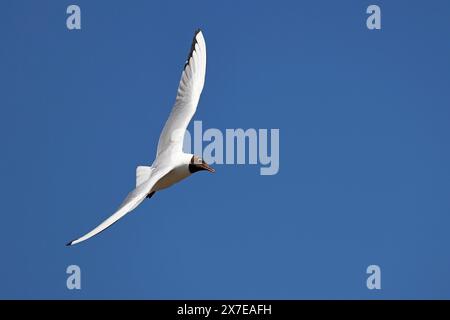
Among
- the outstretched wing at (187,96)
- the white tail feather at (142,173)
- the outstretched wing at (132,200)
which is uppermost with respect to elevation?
the outstretched wing at (187,96)

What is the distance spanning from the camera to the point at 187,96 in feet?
32.4

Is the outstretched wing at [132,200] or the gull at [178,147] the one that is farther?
the gull at [178,147]

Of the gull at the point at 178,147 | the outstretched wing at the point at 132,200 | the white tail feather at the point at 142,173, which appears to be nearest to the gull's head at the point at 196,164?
the gull at the point at 178,147

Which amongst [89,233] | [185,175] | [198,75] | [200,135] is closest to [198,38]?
[198,75]

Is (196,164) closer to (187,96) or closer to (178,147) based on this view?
(178,147)

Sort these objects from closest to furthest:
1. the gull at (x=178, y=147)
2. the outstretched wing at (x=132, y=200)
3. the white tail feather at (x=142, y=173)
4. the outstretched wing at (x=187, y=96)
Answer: the outstretched wing at (x=132, y=200) → the gull at (x=178, y=147) → the white tail feather at (x=142, y=173) → the outstretched wing at (x=187, y=96)

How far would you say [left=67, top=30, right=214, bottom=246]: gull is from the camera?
847 cm

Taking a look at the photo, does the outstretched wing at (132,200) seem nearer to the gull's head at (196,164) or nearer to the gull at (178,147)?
the gull at (178,147)

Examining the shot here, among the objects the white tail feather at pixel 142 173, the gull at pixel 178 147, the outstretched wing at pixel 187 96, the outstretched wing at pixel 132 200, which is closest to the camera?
the outstretched wing at pixel 132 200

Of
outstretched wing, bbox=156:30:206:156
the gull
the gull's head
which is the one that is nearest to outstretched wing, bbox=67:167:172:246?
the gull

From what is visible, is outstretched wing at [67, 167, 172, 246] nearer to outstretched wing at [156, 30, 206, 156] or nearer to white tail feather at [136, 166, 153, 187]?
white tail feather at [136, 166, 153, 187]

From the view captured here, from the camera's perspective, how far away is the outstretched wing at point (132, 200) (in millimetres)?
7048

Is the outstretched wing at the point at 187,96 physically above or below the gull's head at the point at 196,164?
above
